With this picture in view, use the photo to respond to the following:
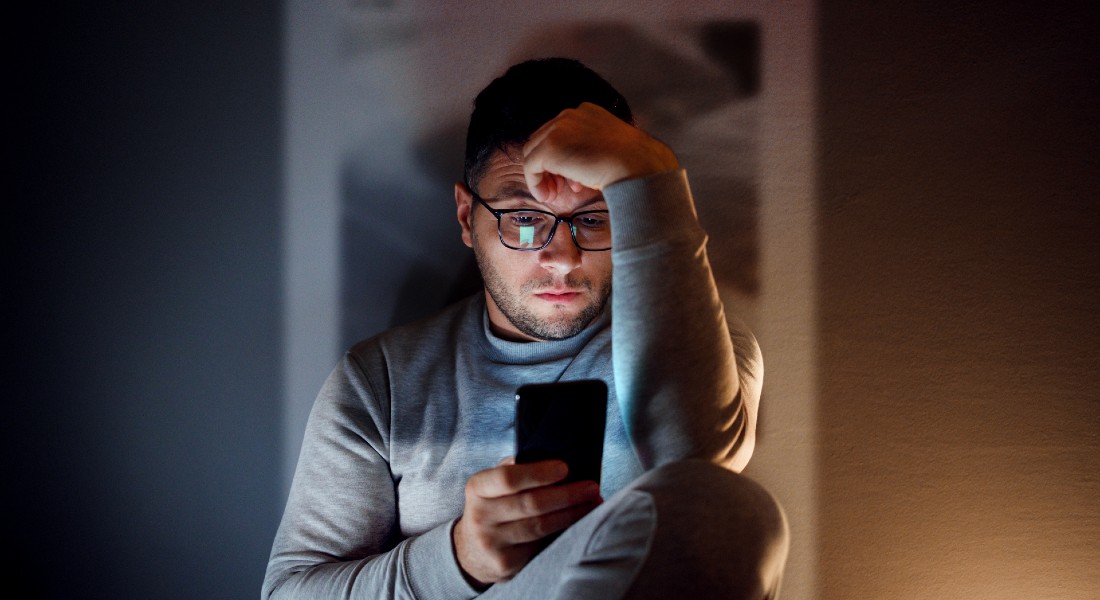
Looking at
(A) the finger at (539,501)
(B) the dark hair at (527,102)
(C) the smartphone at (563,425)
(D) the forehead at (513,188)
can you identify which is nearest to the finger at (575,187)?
(D) the forehead at (513,188)

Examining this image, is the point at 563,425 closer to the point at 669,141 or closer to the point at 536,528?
the point at 536,528

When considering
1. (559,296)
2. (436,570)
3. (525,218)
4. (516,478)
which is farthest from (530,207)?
(436,570)

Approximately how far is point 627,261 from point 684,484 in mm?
282

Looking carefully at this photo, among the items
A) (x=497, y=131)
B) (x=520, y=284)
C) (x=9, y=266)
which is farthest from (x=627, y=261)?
(x=9, y=266)

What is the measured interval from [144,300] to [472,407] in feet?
2.31

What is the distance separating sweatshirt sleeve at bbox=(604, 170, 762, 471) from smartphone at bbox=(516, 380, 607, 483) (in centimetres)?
4

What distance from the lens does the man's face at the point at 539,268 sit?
1.03 meters

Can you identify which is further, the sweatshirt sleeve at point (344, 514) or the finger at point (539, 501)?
the sweatshirt sleeve at point (344, 514)

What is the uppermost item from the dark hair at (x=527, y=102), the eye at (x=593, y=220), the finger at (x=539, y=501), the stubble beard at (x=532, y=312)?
the dark hair at (x=527, y=102)

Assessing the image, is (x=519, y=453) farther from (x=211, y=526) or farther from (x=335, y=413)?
(x=211, y=526)

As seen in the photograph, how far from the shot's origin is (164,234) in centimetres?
133

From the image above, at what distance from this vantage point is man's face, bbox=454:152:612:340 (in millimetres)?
1026

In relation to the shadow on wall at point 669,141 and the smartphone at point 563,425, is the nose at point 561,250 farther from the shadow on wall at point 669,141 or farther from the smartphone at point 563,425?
the shadow on wall at point 669,141

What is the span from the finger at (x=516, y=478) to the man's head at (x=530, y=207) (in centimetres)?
30
